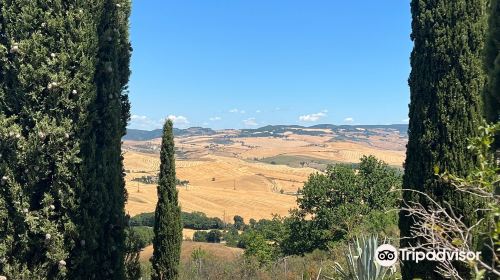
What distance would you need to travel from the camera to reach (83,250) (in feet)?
15.3

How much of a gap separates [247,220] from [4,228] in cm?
5145

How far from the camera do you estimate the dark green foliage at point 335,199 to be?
25.6 metres

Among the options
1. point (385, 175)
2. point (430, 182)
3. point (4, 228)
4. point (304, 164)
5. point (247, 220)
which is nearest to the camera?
point (4, 228)

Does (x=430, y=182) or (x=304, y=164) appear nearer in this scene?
(x=430, y=182)

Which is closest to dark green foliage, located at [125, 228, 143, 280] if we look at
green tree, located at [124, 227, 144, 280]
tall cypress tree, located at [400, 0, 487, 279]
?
green tree, located at [124, 227, 144, 280]

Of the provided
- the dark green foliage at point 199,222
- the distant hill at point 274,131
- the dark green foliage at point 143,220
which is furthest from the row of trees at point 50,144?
the distant hill at point 274,131

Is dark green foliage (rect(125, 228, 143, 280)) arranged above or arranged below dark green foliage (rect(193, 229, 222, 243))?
above

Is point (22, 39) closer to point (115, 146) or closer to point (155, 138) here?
point (115, 146)

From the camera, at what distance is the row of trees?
4.39 meters

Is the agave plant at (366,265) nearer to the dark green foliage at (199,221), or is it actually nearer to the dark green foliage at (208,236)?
Answer: the dark green foliage at (208,236)

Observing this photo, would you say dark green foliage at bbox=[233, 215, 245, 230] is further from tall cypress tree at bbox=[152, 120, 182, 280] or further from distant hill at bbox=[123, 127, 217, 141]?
distant hill at bbox=[123, 127, 217, 141]

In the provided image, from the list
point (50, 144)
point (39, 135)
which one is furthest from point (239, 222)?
point (39, 135)

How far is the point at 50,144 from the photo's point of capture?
14.6ft

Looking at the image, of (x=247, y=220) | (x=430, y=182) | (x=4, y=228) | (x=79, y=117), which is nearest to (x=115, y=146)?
(x=79, y=117)
